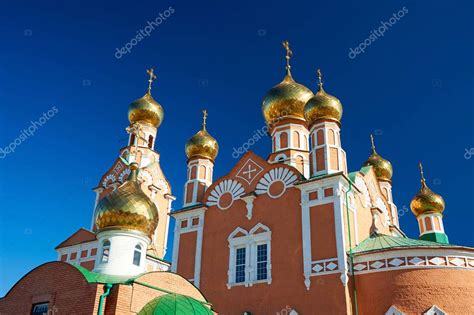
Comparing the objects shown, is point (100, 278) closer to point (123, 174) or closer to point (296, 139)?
point (296, 139)

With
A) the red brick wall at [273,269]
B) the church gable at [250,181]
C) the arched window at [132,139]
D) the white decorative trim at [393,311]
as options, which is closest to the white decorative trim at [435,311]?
the white decorative trim at [393,311]

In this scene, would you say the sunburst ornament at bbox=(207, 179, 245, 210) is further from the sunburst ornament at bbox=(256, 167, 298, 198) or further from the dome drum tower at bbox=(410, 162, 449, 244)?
the dome drum tower at bbox=(410, 162, 449, 244)

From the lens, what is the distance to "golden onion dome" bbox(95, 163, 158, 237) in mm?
11742

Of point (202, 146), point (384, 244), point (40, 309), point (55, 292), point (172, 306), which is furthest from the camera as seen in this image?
point (202, 146)

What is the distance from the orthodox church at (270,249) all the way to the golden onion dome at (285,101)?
0.04 metres

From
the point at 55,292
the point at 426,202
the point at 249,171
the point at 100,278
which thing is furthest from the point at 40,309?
the point at 426,202

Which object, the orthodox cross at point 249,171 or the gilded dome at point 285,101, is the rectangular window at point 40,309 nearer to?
the orthodox cross at point 249,171

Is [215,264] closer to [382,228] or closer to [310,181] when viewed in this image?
[310,181]

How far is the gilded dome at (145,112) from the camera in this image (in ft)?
76.2

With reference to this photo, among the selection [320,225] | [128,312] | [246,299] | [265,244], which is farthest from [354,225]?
[128,312]

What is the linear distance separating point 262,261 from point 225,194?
294cm

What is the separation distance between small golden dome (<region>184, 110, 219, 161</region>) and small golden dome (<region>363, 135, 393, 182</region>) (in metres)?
7.61

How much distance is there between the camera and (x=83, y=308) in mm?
9375

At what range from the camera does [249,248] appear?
15.1 metres
